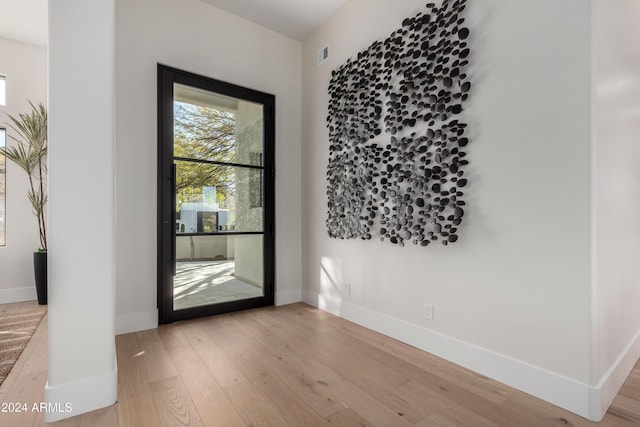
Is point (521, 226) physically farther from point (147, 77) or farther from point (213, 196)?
point (147, 77)

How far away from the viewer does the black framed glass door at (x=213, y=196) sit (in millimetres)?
2879

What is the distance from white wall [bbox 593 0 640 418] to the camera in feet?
5.27

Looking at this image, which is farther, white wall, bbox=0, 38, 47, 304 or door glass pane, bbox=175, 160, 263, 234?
white wall, bbox=0, 38, 47, 304

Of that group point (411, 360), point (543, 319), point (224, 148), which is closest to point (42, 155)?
point (224, 148)

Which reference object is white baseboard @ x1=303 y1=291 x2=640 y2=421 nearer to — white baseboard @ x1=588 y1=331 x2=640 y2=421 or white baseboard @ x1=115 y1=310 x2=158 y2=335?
white baseboard @ x1=588 y1=331 x2=640 y2=421

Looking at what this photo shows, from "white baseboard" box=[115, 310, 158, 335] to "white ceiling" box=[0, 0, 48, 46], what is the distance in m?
3.06

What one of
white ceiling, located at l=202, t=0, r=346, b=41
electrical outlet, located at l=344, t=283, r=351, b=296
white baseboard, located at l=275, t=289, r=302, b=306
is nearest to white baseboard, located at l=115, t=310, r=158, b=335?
white baseboard, located at l=275, t=289, r=302, b=306

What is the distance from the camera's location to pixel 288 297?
3.61 meters

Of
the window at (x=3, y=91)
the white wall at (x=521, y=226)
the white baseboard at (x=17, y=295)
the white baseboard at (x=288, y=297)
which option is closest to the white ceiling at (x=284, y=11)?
the white wall at (x=521, y=226)

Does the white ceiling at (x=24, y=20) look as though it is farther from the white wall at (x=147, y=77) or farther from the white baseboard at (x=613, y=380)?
the white baseboard at (x=613, y=380)

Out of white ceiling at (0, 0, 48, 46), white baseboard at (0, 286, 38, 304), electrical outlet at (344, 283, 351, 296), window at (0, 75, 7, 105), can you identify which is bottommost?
white baseboard at (0, 286, 38, 304)

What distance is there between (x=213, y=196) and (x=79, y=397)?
1.92 metres

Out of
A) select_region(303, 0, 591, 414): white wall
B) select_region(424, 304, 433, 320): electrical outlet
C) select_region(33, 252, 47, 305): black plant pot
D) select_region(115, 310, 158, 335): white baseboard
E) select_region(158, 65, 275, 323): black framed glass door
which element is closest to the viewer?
select_region(303, 0, 591, 414): white wall

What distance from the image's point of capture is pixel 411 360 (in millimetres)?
2172
